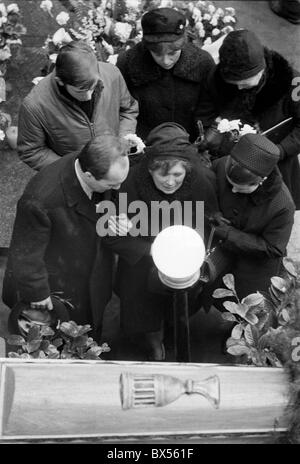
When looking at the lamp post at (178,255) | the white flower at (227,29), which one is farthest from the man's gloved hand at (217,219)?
the white flower at (227,29)

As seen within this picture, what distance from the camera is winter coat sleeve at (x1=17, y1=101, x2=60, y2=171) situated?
3.38 metres

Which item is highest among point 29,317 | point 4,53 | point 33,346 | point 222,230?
point 222,230

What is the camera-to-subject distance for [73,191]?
2945mm

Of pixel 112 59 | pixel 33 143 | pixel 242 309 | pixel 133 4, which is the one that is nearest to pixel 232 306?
pixel 242 309

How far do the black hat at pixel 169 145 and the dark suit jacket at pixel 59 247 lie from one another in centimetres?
30

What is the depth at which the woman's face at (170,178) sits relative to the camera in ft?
9.70

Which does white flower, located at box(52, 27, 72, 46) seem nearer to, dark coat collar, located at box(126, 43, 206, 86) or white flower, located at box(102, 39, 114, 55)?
white flower, located at box(102, 39, 114, 55)

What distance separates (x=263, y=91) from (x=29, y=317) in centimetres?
170

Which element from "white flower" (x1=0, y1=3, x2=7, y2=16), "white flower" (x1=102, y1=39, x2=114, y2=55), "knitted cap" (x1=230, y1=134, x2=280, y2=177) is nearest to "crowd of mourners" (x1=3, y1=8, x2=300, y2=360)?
"knitted cap" (x1=230, y1=134, x2=280, y2=177)

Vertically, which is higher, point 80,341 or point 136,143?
point 136,143

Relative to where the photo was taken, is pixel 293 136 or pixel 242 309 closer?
pixel 242 309

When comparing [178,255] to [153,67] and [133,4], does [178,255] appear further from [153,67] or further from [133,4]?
[133,4]

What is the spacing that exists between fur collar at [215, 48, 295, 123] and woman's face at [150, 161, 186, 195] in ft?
2.53

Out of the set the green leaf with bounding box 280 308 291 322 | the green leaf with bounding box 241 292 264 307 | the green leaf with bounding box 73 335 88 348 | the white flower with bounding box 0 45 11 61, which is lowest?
the white flower with bounding box 0 45 11 61
